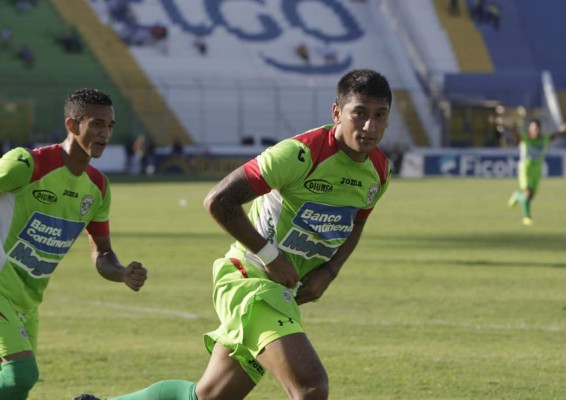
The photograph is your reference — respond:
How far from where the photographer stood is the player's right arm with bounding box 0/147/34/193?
7.39 metres

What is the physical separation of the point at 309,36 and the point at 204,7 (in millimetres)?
5338

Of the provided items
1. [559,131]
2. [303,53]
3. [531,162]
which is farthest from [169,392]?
[303,53]

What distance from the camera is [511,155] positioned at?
179 feet

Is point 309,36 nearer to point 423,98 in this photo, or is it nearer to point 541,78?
point 423,98

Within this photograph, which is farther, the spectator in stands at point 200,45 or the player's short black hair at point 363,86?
the spectator in stands at point 200,45

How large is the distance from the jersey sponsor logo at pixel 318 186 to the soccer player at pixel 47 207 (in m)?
1.22

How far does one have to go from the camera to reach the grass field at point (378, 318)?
9.88 metres

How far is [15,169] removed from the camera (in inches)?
293

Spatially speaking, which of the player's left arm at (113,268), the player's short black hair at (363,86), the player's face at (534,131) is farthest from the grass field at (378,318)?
the player's face at (534,131)

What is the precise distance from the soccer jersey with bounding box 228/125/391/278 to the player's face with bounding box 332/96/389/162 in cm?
19

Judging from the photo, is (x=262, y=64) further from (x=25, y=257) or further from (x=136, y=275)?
(x=136, y=275)

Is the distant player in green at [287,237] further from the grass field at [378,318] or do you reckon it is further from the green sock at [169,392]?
the grass field at [378,318]

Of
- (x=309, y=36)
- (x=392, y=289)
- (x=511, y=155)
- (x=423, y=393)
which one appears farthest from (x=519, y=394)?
(x=309, y=36)

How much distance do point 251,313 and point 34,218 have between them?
5.73 ft
